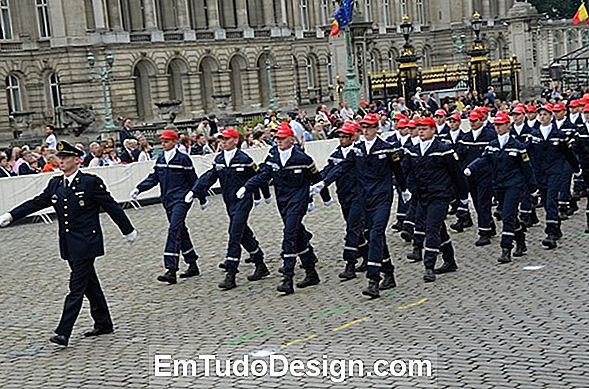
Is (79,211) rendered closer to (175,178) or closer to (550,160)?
(175,178)

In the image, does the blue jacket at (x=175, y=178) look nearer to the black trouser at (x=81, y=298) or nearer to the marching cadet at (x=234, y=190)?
the marching cadet at (x=234, y=190)

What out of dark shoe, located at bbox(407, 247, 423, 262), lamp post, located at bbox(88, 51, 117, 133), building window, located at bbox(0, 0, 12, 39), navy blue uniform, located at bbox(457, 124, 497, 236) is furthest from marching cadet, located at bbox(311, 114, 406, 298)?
building window, located at bbox(0, 0, 12, 39)

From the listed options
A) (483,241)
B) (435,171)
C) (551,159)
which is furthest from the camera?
(551,159)

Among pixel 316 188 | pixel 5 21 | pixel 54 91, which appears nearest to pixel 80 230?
pixel 316 188

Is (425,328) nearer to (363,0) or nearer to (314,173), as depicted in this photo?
(314,173)

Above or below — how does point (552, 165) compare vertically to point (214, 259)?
above

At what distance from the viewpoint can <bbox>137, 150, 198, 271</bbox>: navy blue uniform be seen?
14.2 metres

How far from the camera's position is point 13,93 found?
180 feet

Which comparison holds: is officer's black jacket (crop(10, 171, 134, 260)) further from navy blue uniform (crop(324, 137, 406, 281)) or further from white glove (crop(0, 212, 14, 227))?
navy blue uniform (crop(324, 137, 406, 281))

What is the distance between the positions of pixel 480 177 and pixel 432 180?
99.6 inches

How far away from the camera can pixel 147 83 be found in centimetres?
6003

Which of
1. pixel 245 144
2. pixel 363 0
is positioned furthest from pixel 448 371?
pixel 363 0

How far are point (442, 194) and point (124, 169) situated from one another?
11.7 metres

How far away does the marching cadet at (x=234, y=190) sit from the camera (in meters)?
13.6
